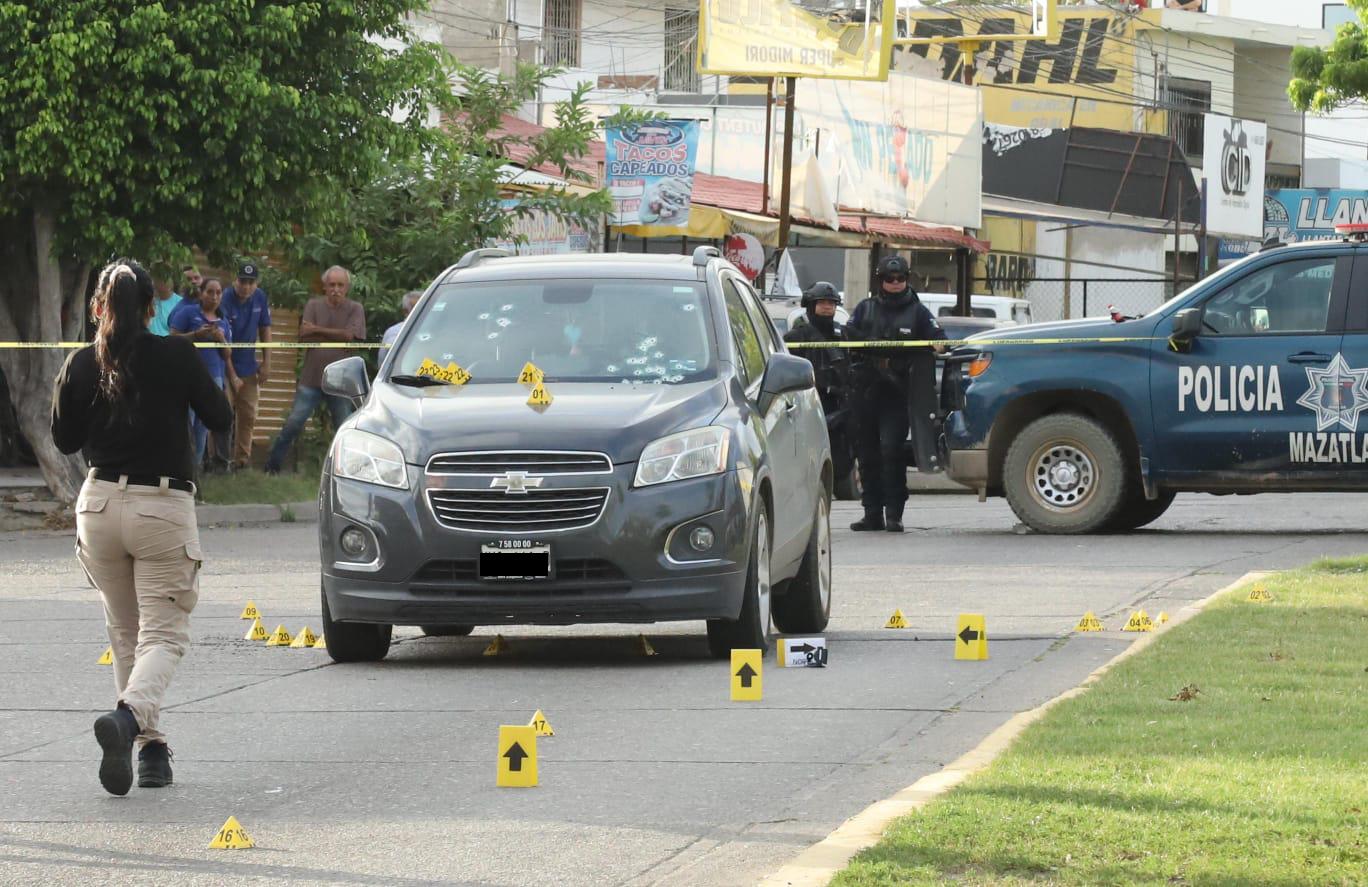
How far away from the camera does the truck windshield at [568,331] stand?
35.8 ft

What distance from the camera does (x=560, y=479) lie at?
9.99 m

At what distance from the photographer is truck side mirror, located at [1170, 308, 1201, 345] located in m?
16.5

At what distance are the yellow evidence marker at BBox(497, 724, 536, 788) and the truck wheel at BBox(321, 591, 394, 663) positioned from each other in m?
3.14

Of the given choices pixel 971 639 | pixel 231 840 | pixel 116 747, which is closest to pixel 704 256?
pixel 971 639

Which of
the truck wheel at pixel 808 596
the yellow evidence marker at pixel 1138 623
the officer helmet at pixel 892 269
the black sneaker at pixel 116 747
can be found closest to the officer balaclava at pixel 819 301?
the officer helmet at pixel 892 269

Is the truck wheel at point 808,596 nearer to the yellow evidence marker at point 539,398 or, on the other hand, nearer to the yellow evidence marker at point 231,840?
the yellow evidence marker at point 539,398

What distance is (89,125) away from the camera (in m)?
17.7

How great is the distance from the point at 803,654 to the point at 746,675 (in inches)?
42.9

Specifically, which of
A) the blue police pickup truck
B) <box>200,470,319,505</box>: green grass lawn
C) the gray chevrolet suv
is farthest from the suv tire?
<box>200,470,319,505</box>: green grass lawn

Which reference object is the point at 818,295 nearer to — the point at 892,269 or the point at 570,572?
the point at 892,269

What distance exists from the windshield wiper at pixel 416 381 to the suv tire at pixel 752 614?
62.8 inches

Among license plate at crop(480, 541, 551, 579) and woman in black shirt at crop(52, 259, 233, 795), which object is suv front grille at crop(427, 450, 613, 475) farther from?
woman in black shirt at crop(52, 259, 233, 795)

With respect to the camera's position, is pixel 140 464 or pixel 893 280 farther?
pixel 893 280

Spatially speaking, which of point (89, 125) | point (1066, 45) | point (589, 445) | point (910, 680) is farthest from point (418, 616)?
point (1066, 45)
